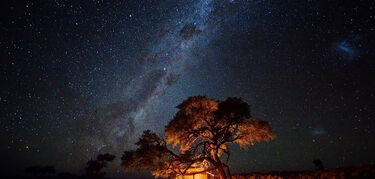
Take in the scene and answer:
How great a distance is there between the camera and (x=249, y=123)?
16234mm

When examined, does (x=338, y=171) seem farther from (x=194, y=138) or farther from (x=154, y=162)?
(x=154, y=162)

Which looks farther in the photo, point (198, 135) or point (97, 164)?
point (97, 164)

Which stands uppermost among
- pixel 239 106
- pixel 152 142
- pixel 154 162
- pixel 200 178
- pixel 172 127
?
pixel 239 106

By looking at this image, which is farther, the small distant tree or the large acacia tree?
the small distant tree

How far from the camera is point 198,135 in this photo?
1546 centimetres

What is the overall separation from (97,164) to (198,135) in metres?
42.9

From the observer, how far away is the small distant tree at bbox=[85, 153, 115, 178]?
50.1m

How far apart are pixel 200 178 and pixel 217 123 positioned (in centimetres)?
467

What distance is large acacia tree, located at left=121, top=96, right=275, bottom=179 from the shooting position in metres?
14.2

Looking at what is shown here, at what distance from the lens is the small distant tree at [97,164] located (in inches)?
1973

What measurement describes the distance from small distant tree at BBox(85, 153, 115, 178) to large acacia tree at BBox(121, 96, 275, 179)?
39862mm

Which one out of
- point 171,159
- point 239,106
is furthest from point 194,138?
point 239,106

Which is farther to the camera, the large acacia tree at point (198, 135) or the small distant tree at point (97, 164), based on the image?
the small distant tree at point (97, 164)

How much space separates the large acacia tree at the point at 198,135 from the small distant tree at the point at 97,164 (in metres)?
39.9
